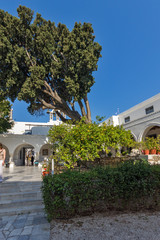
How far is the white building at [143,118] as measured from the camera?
1430 cm

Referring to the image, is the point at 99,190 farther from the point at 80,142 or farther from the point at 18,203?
the point at 80,142

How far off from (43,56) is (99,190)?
11.4 meters

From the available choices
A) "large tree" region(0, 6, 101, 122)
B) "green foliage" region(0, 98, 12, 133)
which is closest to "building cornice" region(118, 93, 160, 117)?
"large tree" region(0, 6, 101, 122)

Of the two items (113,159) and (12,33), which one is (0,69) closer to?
(12,33)

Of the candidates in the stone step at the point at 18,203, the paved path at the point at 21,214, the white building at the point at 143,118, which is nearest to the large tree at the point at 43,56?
the white building at the point at 143,118

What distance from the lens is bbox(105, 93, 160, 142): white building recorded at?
46.9 ft

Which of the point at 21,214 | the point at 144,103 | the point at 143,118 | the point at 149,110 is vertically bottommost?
the point at 21,214

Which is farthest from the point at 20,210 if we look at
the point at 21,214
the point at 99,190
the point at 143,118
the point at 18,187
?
the point at 143,118

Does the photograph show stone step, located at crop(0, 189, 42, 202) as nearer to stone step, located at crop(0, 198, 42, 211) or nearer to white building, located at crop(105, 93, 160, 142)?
stone step, located at crop(0, 198, 42, 211)

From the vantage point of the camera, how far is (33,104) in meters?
13.3

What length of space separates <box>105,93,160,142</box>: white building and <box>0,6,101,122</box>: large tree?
4908 millimetres

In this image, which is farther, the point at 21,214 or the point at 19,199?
the point at 19,199

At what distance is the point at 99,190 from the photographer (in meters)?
3.53

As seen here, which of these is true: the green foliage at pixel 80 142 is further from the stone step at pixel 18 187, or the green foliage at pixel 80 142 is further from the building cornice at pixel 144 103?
the building cornice at pixel 144 103
